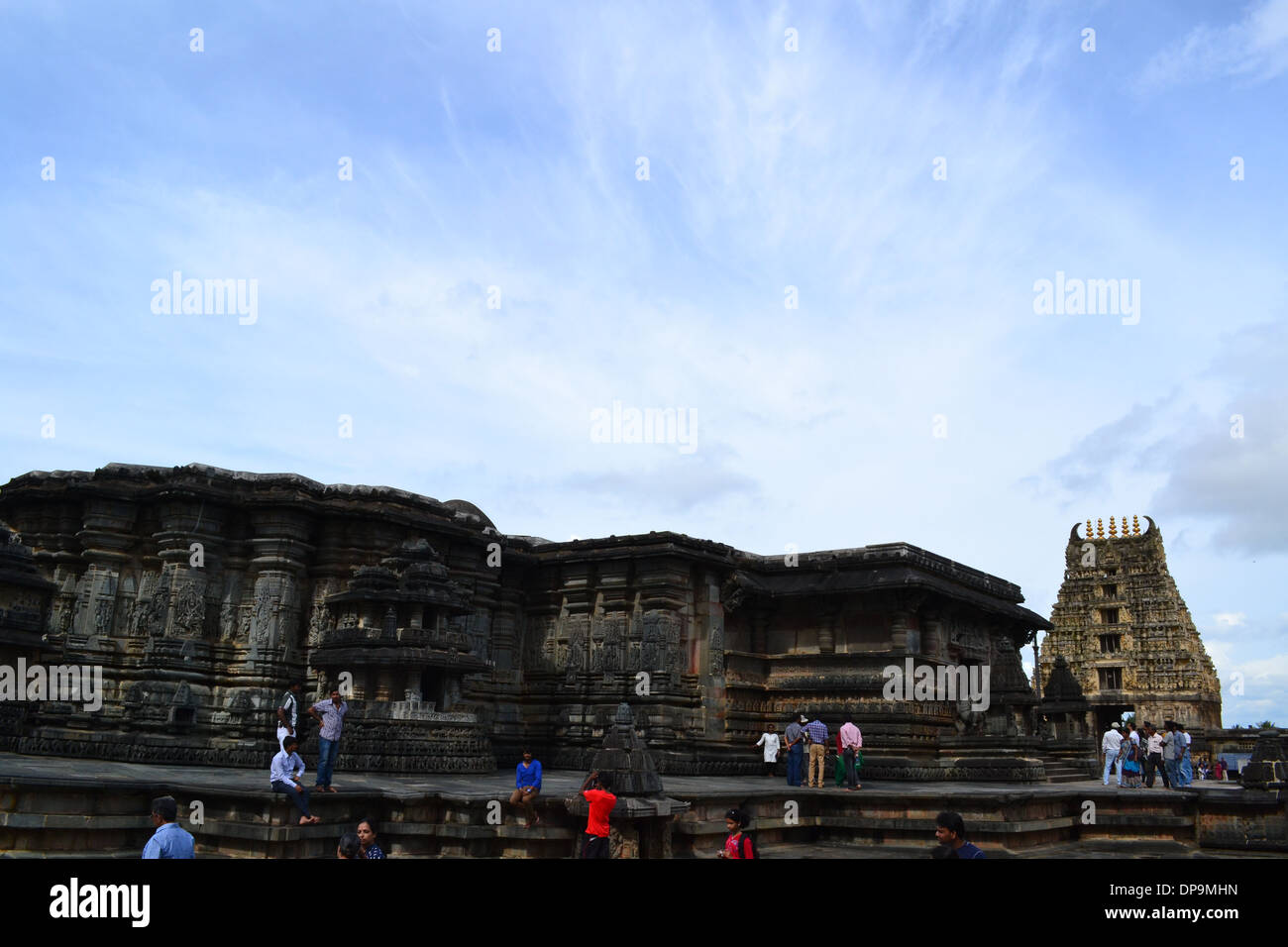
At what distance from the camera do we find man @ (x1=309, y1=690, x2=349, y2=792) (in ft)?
40.6

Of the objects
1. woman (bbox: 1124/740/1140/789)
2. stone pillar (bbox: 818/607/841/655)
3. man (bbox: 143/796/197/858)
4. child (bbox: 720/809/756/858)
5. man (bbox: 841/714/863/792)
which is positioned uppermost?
stone pillar (bbox: 818/607/841/655)

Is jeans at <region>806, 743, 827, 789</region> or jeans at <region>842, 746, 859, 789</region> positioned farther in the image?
jeans at <region>806, 743, 827, 789</region>

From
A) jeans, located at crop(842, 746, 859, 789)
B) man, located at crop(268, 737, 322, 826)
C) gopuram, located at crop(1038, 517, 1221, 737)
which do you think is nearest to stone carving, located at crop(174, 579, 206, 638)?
man, located at crop(268, 737, 322, 826)

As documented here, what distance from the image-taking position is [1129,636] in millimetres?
55094

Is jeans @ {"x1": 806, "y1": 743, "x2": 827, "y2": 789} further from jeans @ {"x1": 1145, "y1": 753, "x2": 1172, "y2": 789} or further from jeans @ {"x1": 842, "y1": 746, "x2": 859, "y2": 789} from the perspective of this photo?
jeans @ {"x1": 1145, "y1": 753, "x2": 1172, "y2": 789}

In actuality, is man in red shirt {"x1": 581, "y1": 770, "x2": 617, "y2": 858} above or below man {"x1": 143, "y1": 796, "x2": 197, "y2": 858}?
below

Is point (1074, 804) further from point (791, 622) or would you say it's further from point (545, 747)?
point (545, 747)

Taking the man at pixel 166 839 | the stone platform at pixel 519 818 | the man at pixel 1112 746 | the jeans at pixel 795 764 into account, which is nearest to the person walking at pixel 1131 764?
the man at pixel 1112 746

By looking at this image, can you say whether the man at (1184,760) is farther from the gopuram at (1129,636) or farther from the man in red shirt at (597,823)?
the gopuram at (1129,636)

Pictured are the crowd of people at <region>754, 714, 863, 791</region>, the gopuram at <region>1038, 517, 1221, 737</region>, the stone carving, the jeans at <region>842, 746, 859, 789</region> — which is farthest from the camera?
the gopuram at <region>1038, 517, 1221, 737</region>

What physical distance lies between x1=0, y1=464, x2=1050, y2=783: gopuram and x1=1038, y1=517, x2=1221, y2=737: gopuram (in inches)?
1279

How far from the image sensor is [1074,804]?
1510 centimetres

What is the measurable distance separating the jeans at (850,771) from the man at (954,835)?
418 inches

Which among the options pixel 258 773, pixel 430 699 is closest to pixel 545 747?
pixel 430 699
